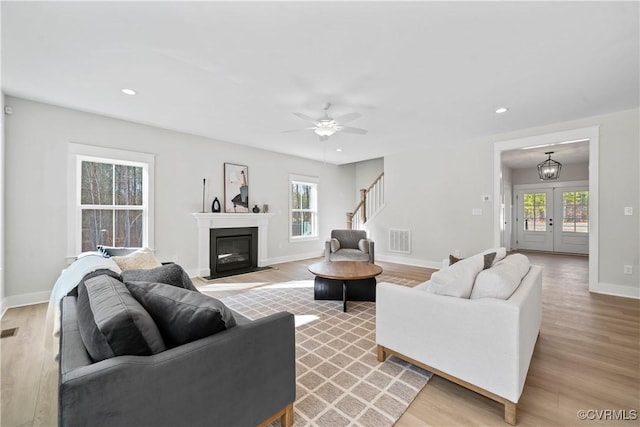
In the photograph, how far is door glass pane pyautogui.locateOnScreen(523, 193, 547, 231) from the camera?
26.5 feet

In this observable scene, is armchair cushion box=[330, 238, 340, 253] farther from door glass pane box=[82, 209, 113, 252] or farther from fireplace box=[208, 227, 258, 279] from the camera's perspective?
door glass pane box=[82, 209, 113, 252]

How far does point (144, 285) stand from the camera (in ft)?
4.61

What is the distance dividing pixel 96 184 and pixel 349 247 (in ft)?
14.0

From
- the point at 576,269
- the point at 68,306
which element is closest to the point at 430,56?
the point at 68,306

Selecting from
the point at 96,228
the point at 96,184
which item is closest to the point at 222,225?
the point at 96,228

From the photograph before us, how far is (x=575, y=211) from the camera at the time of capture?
24.8 ft

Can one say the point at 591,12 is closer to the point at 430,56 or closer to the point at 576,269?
the point at 430,56

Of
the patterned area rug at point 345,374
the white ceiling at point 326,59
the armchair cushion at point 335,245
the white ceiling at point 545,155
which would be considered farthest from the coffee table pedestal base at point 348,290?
the white ceiling at point 545,155

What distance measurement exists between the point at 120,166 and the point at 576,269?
8595mm

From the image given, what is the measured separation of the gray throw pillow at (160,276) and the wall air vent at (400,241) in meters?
4.97

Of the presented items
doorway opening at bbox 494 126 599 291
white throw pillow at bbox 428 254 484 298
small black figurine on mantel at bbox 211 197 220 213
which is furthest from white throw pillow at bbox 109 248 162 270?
doorway opening at bbox 494 126 599 291

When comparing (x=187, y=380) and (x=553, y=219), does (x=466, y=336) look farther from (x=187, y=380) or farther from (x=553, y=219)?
(x=553, y=219)

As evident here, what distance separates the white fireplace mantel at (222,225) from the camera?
194 inches

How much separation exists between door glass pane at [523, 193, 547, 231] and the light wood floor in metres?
5.46
